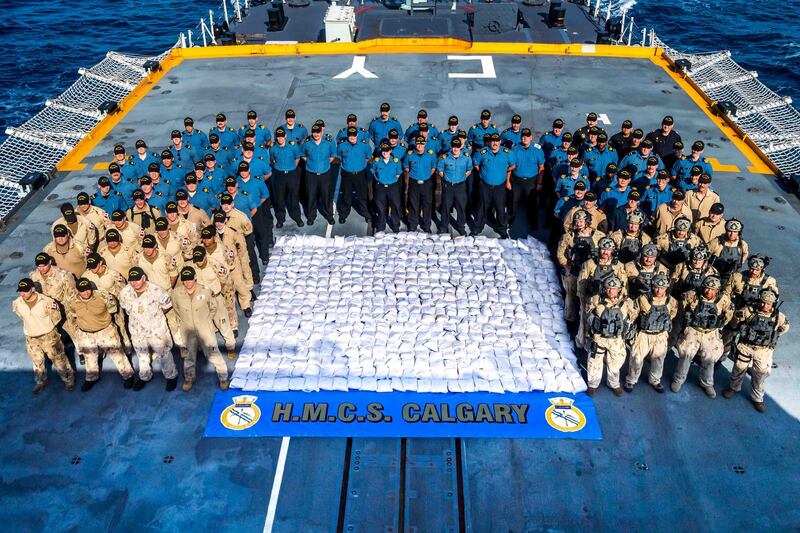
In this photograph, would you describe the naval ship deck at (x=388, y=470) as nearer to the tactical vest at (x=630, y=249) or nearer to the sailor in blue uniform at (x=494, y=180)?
the tactical vest at (x=630, y=249)

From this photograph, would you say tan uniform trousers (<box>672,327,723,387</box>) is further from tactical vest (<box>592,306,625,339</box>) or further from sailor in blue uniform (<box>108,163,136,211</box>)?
sailor in blue uniform (<box>108,163,136,211</box>)

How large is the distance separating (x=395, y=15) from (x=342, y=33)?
2.81 meters

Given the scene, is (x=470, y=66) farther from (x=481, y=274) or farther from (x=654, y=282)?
(x=654, y=282)

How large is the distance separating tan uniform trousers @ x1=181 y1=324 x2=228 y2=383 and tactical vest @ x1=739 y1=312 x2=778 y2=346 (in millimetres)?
6844

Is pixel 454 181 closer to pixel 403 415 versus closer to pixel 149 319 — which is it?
pixel 403 415

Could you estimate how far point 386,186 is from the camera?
12164mm

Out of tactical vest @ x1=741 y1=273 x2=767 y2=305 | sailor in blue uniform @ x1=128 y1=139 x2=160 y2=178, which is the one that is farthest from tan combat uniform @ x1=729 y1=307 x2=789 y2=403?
sailor in blue uniform @ x1=128 y1=139 x2=160 y2=178

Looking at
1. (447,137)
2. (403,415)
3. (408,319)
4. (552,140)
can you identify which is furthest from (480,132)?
(403,415)

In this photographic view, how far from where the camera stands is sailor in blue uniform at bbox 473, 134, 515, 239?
11.9 m

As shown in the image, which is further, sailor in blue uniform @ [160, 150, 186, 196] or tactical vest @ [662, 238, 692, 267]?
sailor in blue uniform @ [160, 150, 186, 196]

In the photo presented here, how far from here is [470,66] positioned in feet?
66.3

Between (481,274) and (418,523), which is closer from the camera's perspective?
(418,523)

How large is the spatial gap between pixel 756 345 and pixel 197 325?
283 inches

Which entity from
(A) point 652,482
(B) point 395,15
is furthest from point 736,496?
(B) point 395,15
